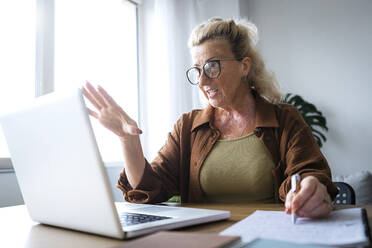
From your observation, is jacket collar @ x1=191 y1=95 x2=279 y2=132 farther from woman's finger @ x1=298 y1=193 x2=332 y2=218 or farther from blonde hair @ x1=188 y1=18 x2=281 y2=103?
woman's finger @ x1=298 y1=193 x2=332 y2=218

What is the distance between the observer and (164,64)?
2926mm

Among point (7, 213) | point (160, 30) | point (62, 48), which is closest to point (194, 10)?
point (160, 30)

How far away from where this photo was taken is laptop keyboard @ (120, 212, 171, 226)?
24.8 inches

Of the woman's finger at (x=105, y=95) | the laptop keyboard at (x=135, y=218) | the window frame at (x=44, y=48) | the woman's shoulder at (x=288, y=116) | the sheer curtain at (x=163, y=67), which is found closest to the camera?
the laptop keyboard at (x=135, y=218)

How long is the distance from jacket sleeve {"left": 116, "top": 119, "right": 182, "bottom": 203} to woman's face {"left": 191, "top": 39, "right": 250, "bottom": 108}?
0.64ft

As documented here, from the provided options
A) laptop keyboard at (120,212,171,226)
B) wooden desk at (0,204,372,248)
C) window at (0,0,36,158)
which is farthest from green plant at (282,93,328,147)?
laptop keyboard at (120,212,171,226)

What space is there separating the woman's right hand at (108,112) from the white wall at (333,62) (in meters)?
2.57

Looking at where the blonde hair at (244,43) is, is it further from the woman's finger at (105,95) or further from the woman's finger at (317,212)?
the woman's finger at (317,212)

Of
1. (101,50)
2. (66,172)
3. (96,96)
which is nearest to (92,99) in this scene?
(96,96)

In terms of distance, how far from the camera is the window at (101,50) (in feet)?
7.59

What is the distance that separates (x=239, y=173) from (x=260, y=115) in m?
0.24

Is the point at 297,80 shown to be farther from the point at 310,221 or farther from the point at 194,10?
the point at 310,221

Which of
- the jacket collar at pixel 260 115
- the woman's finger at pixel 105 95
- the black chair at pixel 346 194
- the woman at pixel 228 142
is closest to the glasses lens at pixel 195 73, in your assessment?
the woman at pixel 228 142

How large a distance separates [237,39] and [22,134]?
1.00 meters
